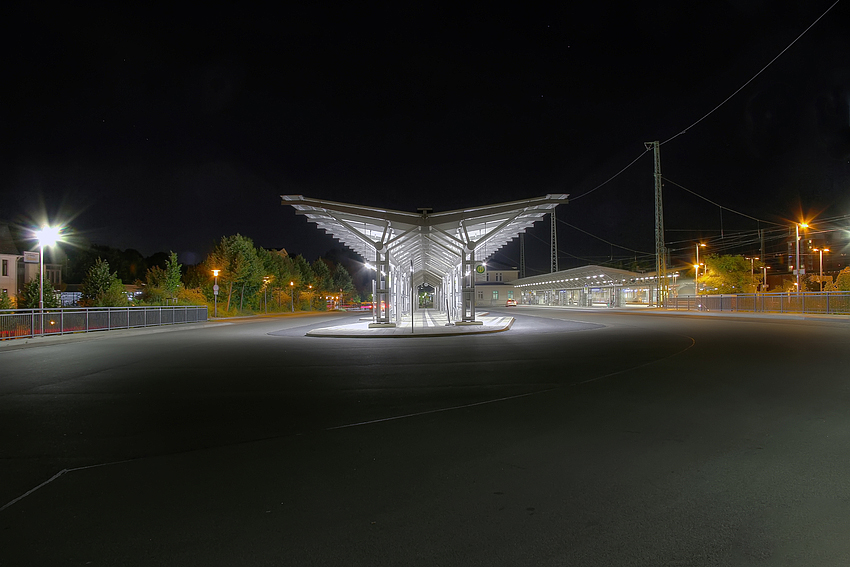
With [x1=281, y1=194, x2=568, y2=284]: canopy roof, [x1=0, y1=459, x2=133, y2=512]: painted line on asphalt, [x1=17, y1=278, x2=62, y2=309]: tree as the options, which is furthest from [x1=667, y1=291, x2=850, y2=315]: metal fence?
[x1=17, y1=278, x2=62, y2=309]: tree

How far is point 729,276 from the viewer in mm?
54469

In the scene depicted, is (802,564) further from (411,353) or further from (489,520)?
(411,353)

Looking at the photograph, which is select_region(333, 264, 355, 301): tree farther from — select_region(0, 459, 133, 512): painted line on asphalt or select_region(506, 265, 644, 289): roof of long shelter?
select_region(0, 459, 133, 512): painted line on asphalt

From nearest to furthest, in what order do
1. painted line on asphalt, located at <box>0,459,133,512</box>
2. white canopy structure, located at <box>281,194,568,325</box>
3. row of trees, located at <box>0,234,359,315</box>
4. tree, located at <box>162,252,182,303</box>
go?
painted line on asphalt, located at <box>0,459,133,512</box> < white canopy structure, located at <box>281,194,568,325</box> < row of trees, located at <box>0,234,359,315</box> < tree, located at <box>162,252,182,303</box>

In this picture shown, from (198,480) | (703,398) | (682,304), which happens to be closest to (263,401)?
(198,480)

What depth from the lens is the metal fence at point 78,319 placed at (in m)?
Result: 20.5

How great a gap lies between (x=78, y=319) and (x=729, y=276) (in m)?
57.3

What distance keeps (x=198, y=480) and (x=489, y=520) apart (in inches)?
103

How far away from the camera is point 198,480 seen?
454cm

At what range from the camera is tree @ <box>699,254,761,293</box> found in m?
54.4

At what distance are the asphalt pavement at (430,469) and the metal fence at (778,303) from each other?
31883mm

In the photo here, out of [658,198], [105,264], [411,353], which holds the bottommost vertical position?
[411,353]

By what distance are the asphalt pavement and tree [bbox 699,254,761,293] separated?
49.9 meters

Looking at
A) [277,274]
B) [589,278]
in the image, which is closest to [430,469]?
[277,274]
